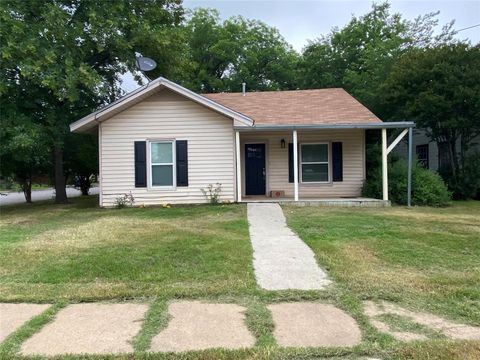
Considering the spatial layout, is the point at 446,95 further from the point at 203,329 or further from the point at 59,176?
the point at 203,329

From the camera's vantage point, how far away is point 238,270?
18.5 ft

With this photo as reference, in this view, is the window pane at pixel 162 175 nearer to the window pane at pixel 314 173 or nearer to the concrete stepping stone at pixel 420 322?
the window pane at pixel 314 173

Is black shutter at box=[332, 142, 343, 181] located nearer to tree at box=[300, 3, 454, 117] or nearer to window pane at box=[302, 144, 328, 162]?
window pane at box=[302, 144, 328, 162]

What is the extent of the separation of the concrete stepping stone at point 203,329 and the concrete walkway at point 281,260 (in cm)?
92

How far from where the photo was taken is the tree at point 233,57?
29.1 meters

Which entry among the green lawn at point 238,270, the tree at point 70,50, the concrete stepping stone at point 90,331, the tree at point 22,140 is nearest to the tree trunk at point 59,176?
the tree at point 70,50

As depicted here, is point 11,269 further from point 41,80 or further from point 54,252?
point 41,80

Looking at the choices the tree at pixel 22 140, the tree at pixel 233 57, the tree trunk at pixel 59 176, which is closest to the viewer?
the tree at pixel 22 140

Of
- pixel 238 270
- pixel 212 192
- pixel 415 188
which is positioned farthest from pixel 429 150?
pixel 238 270

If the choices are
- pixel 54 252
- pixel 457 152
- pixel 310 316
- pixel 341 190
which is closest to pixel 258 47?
pixel 457 152

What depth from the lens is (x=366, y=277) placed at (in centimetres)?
530

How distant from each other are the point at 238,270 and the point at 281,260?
2.88 feet

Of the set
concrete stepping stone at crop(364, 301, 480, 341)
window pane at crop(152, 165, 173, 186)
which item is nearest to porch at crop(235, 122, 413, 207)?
window pane at crop(152, 165, 173, 186)

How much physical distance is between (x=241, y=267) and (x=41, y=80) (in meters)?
9.98
